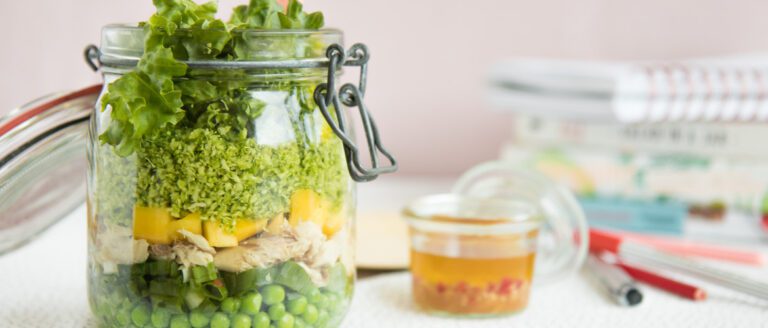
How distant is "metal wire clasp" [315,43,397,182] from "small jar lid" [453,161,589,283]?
212 millimetres

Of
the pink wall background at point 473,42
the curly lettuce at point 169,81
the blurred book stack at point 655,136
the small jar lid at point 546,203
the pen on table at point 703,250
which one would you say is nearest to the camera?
the curly lettuce at point 169,81

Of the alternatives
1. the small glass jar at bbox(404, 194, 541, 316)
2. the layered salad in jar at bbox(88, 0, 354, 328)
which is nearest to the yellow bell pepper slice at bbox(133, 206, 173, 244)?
the layered salad in jar at bbox(88, 0, 354, 328)

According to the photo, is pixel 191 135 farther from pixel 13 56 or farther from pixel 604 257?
pixel 13 56

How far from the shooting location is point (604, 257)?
2.72 feet

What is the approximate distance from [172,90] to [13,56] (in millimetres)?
742

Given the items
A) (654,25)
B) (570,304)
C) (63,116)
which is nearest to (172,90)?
(63,116)

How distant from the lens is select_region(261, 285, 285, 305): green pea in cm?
51

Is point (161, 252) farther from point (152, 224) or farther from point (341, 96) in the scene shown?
point (341, 96)

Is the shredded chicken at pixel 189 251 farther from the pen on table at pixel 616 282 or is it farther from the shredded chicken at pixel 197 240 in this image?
the pen on table at pixel 616 282

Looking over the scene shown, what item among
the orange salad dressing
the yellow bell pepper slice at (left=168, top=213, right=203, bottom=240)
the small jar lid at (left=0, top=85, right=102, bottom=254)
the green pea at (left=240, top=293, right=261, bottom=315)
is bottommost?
the orange salad dressing

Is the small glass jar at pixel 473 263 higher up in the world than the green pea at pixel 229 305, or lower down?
lower down

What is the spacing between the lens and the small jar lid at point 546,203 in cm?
73

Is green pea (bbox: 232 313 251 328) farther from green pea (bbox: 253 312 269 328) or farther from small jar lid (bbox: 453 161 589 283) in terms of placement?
small jar lid (bbox: 453 161 589 283)

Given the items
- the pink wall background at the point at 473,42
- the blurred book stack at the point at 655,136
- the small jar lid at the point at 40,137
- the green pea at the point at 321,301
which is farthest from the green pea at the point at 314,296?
the pink wall background at the point at 473,42
